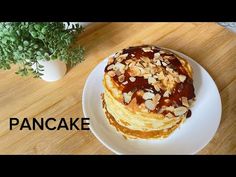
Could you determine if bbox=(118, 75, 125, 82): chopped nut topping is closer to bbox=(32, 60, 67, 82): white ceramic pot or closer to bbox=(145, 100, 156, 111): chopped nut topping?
bbox=(145, 100, 156, 111): chopped nut topping

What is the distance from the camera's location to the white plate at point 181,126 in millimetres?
763

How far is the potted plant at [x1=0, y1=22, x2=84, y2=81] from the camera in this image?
74cm

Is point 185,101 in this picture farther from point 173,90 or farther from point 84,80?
point 84,80

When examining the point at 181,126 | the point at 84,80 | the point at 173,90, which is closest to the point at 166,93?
the point at 173,90

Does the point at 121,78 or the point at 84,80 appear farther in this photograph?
the point at 84,80

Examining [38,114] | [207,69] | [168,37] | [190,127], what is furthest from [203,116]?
[38,114]

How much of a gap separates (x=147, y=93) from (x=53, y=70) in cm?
31

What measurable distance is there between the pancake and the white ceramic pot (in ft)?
0.57

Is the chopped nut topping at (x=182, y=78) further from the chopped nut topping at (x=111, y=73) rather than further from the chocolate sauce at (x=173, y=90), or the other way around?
the chopped nut topping at (x=111, y=73)

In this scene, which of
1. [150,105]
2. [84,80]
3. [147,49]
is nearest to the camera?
[150,105]

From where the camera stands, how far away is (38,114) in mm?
859

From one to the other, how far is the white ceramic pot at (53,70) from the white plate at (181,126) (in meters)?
0.09

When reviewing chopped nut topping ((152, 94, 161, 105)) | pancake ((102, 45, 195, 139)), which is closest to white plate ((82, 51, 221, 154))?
pancake ((102, 45, 195, 139))

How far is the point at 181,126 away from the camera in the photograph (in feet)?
2.65
